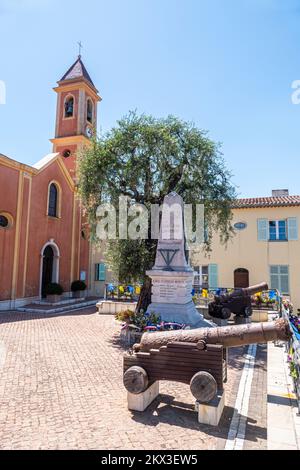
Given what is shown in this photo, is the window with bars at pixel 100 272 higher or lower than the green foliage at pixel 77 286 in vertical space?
higher

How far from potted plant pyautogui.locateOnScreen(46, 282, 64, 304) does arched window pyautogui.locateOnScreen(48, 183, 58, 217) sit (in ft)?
15.4

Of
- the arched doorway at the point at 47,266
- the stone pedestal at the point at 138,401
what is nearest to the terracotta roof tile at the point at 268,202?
the arched doorway at the point at 47,266

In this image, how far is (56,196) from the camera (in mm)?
19703

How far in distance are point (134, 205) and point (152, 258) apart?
2250mm

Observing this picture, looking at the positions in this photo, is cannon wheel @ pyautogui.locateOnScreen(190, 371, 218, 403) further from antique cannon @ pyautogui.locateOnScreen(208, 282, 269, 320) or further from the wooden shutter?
the wooden shutter

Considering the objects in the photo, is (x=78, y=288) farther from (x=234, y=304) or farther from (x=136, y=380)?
(x=136, y=380)

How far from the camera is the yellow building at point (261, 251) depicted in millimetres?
18703

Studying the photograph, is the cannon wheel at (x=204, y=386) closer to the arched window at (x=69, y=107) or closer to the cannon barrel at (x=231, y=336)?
the cannon barrel at (x=231, y=336)

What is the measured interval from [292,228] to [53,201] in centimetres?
1566

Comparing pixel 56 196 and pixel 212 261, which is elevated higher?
pixel 56 196

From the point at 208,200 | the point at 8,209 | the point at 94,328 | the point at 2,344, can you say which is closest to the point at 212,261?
the point at 208,200

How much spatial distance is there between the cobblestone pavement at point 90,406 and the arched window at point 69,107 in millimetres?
19934

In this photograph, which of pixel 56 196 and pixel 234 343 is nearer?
pixel 234 343
